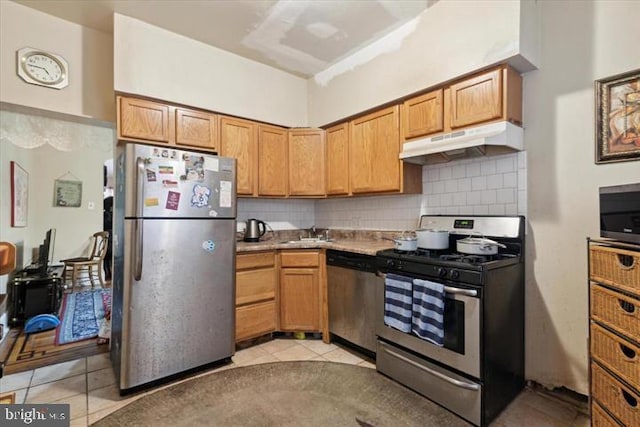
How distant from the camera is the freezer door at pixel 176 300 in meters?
2.04

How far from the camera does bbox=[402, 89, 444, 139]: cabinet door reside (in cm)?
233

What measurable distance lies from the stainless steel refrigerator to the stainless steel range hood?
4.77ft

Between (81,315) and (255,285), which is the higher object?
(255,285)

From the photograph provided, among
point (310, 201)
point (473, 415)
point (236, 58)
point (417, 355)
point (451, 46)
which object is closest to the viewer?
point (473, 415)

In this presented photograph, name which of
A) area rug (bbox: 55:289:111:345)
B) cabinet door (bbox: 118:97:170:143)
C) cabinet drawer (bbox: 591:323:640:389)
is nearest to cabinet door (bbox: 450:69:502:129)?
cabinet drawer (bbox: 591:323:640:389)

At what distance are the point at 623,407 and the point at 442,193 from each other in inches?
66.7

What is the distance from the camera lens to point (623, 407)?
1.25 meters

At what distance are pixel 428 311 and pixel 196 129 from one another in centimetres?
244

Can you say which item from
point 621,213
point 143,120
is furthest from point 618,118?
point 143,120

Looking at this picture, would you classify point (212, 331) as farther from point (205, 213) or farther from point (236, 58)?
point (236, 58)

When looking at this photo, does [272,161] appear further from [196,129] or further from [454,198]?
[454,198]

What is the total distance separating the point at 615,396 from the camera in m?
1.30

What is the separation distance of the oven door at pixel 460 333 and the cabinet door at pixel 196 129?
7.68 feet

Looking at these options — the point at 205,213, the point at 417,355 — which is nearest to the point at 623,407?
the point at 417,355
